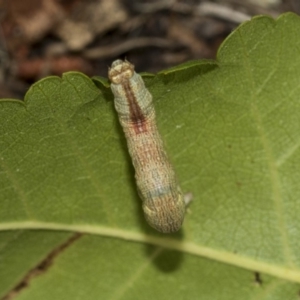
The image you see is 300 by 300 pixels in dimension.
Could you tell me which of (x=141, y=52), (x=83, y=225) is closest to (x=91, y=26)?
(x=141, y=52)

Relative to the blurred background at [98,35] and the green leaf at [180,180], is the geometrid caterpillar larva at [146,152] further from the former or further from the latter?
the blurred background at [98,35]

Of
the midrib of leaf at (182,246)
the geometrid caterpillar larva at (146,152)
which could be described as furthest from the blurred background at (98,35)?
the geometrid caterpillar larva at (146,152)

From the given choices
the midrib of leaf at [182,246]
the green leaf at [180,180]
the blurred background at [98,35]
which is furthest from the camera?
the blurred background at [98,35]

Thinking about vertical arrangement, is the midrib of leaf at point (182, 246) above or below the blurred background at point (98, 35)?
below

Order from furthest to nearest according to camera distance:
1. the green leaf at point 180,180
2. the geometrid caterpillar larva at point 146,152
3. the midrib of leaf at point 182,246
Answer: the midrib of leaf at point 182,246 < the green leaf at point 180,180 < the geometrid caterpillar larva at point 146,152

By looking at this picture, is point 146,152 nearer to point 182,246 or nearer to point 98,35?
point 182,246

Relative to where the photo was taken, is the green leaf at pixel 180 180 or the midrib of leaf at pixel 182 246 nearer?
the green leaf at pixel 180 180
